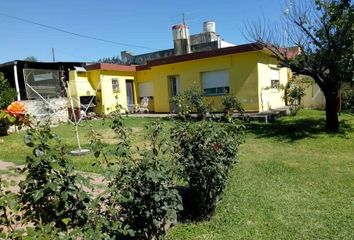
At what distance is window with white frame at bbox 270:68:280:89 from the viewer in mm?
19028

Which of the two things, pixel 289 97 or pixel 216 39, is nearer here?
pixel 289 97

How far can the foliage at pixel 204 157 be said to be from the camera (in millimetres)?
4512

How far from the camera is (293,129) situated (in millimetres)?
13133

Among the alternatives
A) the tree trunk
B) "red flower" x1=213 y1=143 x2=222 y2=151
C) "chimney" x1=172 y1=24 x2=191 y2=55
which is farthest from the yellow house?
"red flower" x1=213 y1=143 x2=222 y2=151

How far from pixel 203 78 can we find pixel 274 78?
4148 mm

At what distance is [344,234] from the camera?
4.44 m

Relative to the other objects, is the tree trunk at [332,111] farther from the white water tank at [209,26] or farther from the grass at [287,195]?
the white water tank at [209,26]

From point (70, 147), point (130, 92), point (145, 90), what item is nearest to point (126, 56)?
point (130, 92)

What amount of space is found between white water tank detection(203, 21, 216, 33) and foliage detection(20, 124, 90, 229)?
26.5 meters

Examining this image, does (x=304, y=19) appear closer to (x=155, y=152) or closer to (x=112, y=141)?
(x=112, y=141)

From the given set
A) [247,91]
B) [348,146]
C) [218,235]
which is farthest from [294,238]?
[247,91]

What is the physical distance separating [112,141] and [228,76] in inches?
330

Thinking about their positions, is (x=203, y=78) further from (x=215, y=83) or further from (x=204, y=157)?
(x=204, y=157)

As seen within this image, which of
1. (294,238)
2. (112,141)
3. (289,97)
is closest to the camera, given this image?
(294,238)
